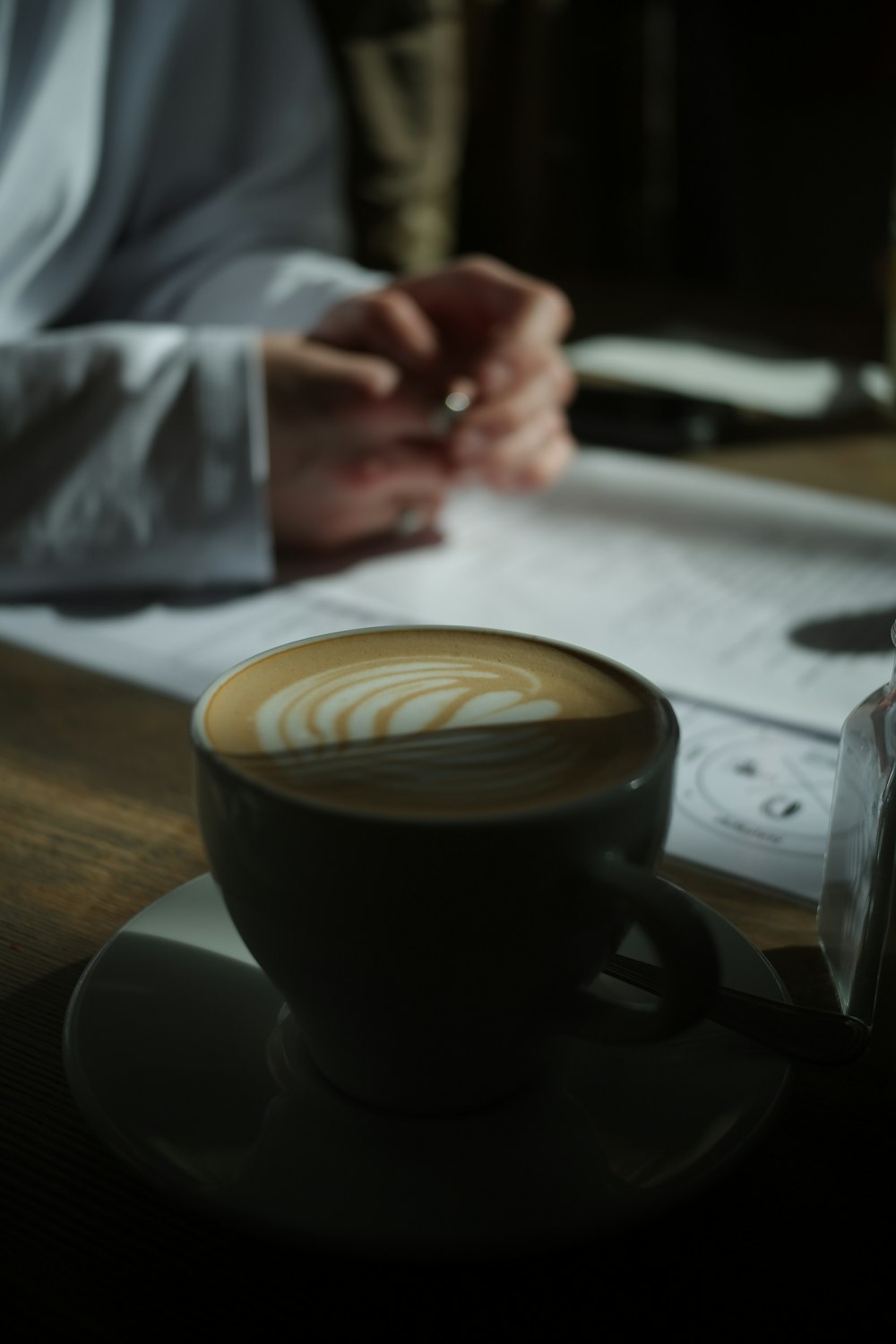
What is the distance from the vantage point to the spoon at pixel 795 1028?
0.26 meters

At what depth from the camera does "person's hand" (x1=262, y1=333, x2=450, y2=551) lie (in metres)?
0.63

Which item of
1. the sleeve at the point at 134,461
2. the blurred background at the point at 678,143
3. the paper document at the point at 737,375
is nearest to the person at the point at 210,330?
the sleeve at the point at 134,461

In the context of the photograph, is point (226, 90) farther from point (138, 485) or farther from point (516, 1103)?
point (516, 1103)

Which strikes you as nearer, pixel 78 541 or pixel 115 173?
pixel 78 541

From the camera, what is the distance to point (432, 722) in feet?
0.88

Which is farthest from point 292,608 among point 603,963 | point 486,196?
point 486,196

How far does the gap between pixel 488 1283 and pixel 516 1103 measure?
0.13 ft

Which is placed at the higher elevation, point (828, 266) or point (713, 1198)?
point (713, 1198)

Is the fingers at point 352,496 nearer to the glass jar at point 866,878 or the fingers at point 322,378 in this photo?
the fingers at point 322,378

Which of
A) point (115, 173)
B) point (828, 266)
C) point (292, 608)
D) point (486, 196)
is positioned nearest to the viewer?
point (292, 608)

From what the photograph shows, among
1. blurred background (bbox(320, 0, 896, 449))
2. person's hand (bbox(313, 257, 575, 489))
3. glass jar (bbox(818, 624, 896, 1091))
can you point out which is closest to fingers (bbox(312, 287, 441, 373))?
person's hand (bbox(313, 257, 575, 489))

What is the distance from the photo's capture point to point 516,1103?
0.84ft

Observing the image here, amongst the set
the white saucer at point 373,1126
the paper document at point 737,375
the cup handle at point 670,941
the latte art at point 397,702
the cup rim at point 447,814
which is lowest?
the paper document at point 737,375

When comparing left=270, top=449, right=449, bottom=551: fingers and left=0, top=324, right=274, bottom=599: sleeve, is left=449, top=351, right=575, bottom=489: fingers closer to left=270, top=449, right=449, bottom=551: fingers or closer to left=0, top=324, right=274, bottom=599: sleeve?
left=270, top=449, right=449, bottom=551: fingers
